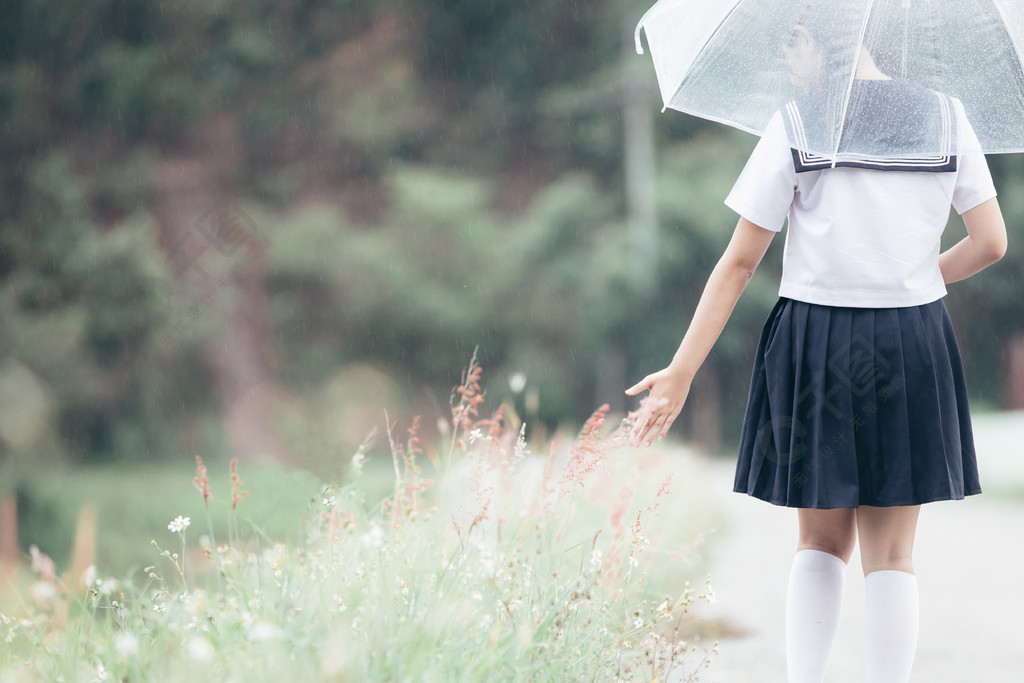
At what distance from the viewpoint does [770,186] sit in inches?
69.0

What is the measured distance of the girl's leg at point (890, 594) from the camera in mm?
1739

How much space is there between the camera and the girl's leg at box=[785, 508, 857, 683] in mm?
1818

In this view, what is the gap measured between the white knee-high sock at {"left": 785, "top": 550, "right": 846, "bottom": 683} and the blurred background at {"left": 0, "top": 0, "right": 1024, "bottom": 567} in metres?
9.10

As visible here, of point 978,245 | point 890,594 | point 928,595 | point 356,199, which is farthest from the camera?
point 356,199

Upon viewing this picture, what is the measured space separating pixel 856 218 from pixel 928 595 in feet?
9.54

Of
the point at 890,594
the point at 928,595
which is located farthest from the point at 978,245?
the point at 928,595

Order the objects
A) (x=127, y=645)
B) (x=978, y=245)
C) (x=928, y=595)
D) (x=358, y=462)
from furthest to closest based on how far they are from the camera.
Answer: (x=928, y=595), (x=358, y=462), (x=978, y=245), (x=127, y=645)

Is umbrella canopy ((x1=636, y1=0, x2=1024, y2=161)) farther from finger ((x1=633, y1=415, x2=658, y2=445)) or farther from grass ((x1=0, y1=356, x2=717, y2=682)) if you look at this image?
grass ((x1=0, y1=356, x2=717, y2=682))

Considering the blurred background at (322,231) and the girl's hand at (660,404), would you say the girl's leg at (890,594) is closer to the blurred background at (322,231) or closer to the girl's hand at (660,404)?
the girl's hand at (660,404)

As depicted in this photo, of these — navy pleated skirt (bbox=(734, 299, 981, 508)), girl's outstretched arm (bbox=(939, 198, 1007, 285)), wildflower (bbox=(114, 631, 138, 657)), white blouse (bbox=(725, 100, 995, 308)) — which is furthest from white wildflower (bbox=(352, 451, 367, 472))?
girl's outstretched arm (bbox=(939, 198, 1007, 285))

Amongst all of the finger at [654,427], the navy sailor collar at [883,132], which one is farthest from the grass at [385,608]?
the navy sailor collar at [883,132]

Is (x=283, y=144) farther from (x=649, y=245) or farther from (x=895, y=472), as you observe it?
(x=895, y=472)

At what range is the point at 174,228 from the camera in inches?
473

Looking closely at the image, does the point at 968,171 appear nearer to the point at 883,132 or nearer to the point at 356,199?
the point at 883,132
